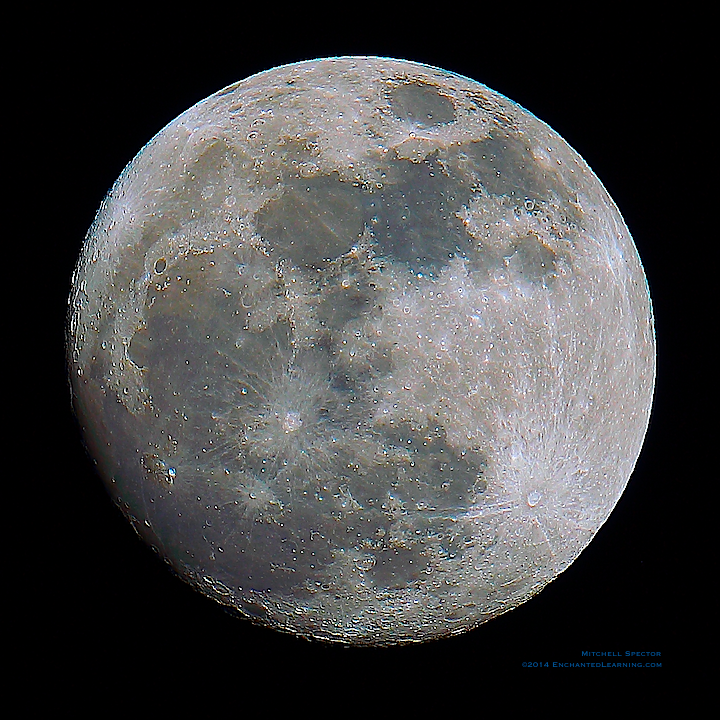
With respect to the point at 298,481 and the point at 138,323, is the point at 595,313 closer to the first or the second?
the point at 298,481

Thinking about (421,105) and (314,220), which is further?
(421,105)

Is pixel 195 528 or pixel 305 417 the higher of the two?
pixel 305 417

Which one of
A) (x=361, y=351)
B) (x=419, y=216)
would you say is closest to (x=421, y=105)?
(x=419, y=216)

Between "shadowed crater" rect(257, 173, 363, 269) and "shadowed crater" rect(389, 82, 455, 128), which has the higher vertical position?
"shadowed crater" rect(389, 82, 455, 128)


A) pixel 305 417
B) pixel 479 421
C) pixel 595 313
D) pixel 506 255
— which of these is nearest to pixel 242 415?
pixel 305 417

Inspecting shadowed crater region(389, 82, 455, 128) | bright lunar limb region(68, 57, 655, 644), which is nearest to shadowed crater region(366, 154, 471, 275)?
bright lunar limb region(68, 57, 655, 644)

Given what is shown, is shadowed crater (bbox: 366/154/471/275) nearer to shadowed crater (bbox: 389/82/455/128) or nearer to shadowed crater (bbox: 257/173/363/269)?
shadowed crater (bbox: 257/173/363/269)

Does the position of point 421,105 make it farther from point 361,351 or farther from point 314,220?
point 361,351

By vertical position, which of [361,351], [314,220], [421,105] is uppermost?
[421,105]
